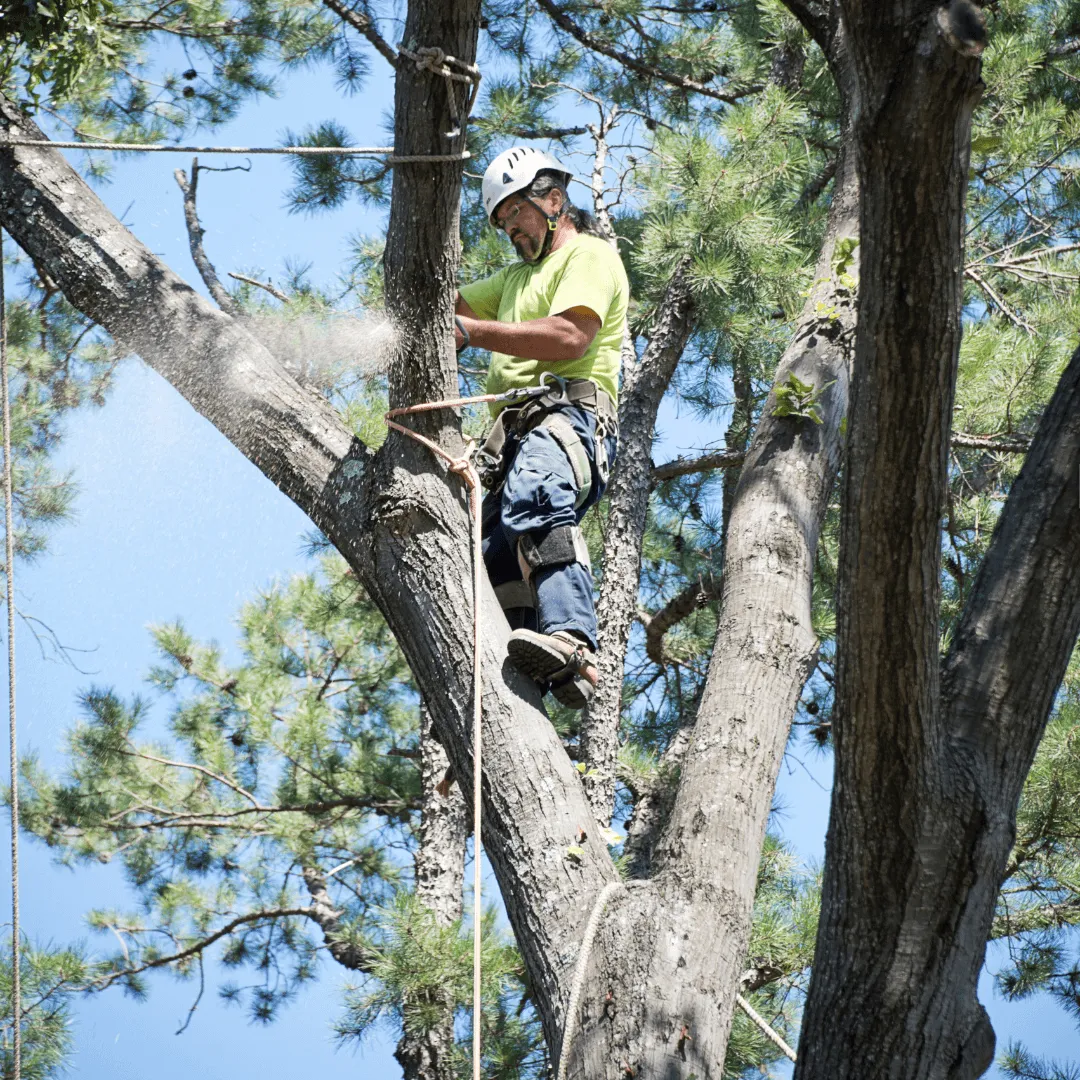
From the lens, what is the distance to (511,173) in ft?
10.3

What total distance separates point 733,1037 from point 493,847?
236cm

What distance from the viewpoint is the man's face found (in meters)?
3.18

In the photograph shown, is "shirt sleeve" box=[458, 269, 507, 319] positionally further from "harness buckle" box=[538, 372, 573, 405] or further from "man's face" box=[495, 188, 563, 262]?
"harness buckle" box=[538, 372, 573, 405]

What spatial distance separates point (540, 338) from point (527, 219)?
1.84ft

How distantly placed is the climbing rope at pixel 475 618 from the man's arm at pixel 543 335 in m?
0.14

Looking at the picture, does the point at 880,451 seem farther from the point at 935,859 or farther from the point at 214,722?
the point at 214,722

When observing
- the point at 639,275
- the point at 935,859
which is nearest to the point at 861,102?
the point at 935,859

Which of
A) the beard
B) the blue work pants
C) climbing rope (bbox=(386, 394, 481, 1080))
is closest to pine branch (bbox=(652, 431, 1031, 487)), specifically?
the beard

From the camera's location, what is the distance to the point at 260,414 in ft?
8.36

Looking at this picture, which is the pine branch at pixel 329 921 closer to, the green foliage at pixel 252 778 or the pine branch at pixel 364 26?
the green foliage at pixel 252 778

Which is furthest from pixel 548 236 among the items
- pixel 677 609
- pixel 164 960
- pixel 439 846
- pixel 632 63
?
pixel 164 960

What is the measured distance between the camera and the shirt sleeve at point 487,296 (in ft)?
10.8

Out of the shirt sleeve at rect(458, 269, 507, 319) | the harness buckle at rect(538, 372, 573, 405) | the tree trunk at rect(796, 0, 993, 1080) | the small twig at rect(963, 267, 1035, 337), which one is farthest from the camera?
the small twig at rect(963, 267, 1035, 337)

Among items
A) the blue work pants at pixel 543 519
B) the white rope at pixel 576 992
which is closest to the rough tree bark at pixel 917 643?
the white rope at pixel 576 992
